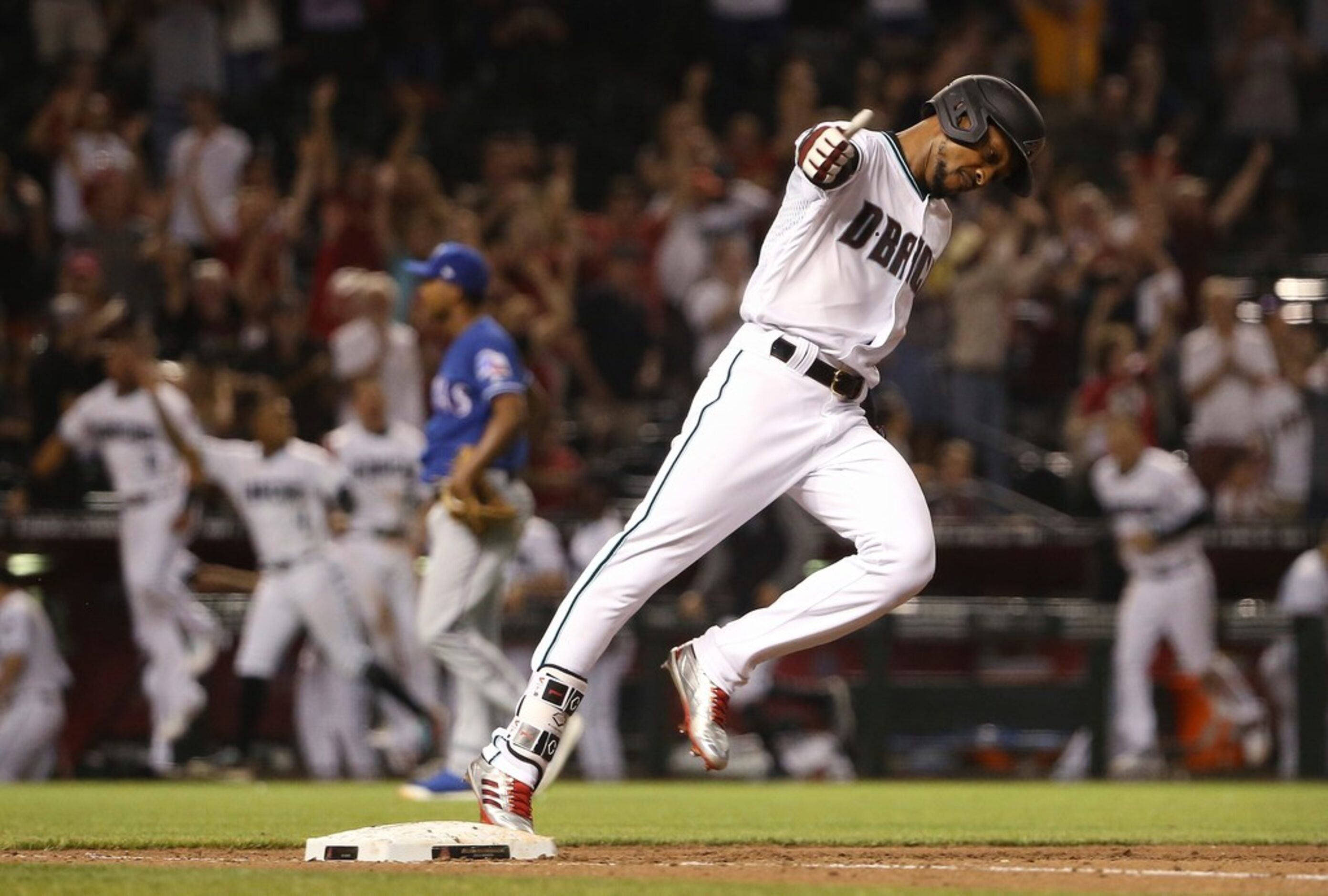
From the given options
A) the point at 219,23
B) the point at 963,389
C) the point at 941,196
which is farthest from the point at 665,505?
the point at 219,23

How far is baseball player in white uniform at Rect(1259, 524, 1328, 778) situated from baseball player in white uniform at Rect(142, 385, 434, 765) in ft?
17.6

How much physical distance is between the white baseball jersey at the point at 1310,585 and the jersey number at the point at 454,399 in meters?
6.57

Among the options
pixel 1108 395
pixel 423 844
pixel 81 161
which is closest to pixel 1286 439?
pixel 1108 395

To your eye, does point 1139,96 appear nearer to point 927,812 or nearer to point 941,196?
point 927,812

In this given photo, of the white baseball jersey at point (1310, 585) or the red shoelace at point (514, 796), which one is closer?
the red shoelace at point (514, 796)

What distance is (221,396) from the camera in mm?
13758

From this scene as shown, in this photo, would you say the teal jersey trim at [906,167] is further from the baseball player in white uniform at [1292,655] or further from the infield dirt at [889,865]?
the baseball player in white uniform at [1292,655]

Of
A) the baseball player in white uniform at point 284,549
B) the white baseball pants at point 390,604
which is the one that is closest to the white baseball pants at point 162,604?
the baseball player in white uniform at point 284,549

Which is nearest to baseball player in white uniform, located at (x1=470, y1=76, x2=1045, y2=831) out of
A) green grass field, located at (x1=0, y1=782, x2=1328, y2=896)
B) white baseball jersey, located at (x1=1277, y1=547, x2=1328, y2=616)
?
green grass field, located at (x1=0, y1=782, x2=1328, y2=896)

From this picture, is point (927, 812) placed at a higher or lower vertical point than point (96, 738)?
higher

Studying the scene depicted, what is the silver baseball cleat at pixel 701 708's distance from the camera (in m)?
5.55

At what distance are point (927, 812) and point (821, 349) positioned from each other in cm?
361

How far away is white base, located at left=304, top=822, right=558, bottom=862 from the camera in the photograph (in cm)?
537

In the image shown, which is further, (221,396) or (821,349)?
(221,396)
